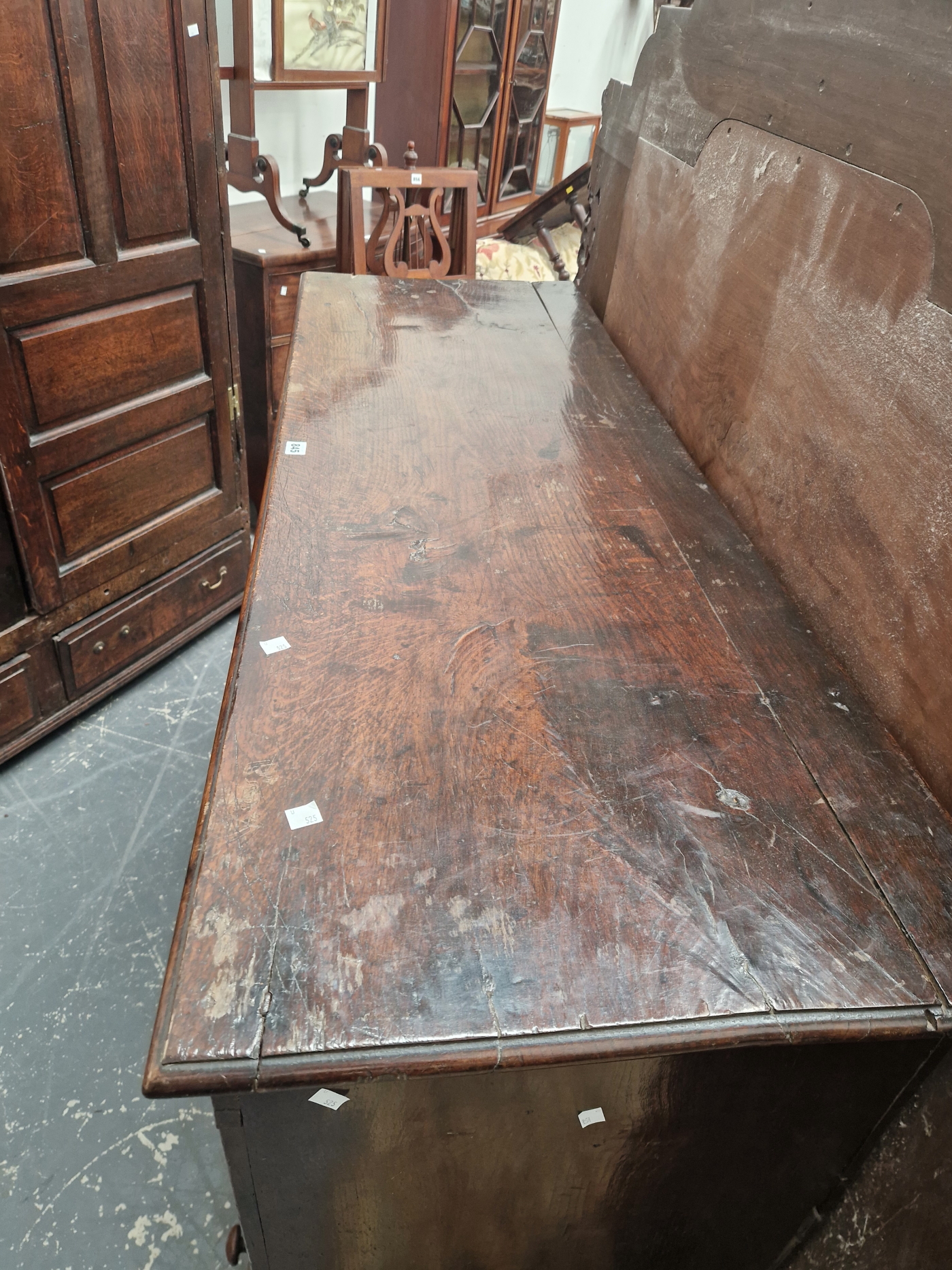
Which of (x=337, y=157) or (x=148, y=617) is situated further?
(x=337, y=157)

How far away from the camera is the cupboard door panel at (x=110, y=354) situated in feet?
5.45

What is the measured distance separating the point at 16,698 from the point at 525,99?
402 cm

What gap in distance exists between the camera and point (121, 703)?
7.09 feet

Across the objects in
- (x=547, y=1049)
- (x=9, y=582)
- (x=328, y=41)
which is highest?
(x=328, y=41)

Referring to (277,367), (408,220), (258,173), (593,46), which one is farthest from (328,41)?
(593,46)

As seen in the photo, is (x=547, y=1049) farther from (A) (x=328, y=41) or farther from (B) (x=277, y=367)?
(A) (x=328, y=41)

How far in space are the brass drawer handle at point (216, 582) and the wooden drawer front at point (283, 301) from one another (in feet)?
2.64

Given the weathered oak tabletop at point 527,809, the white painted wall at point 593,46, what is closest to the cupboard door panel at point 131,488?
the weathered oak tabletop at point 527,809

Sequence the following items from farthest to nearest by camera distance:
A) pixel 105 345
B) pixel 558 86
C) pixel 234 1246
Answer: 1. pixel 558 86
2. pixel 105 345
3. pixel 234 1246

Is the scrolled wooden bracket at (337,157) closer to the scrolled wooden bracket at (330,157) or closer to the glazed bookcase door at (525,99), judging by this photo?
the scrolled wooden bracket at (330,157)

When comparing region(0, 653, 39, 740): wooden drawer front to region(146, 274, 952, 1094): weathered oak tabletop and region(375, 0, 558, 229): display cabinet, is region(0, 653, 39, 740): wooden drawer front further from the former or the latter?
region(375, 0, 558, 229): display cabinet

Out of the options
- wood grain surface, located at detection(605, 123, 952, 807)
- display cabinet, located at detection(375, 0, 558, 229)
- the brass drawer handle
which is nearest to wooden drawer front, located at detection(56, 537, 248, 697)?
the brass drawer handle

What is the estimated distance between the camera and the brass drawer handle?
232cm

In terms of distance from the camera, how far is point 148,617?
216 centimetres
